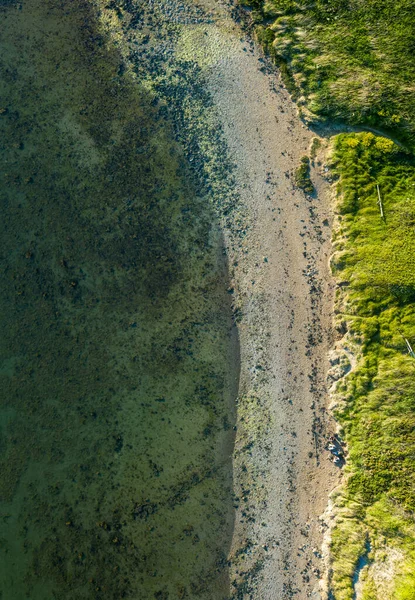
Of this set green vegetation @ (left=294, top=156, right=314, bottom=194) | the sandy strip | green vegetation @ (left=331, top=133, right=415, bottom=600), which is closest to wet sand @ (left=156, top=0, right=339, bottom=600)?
the sandy strip

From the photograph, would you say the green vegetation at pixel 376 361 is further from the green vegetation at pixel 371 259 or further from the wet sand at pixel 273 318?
the wet sand at pixel 273 318

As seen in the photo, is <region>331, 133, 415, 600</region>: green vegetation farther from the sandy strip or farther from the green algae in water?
the green algae in water

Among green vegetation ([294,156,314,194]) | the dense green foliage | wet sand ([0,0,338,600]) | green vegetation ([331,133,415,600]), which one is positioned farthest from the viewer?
green vegetation ([294,156,314,194])

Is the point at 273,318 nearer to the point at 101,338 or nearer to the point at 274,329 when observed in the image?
the point at 274,329

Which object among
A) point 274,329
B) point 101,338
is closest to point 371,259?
point 274,329

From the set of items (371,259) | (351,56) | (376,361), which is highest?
(351,56)

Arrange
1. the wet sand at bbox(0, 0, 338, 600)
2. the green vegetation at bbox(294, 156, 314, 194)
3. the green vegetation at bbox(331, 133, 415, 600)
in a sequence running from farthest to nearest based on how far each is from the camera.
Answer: the green vegetation at bbox(294, 156, 314, 194)
the wet sand at bbox(0, 0, 338, 600)
the green vegetation at bbox(331, 133, 415, 600)
